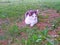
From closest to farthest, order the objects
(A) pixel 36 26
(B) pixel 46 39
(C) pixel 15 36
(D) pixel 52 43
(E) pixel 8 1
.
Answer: (D) pixel 52 43, (B) pixel 46 39, (C) pixel 15 36, (A) pixel 36 26, (E) pixel 8 1

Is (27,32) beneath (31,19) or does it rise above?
beneath

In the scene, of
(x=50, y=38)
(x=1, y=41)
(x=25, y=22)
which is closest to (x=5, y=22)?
(x=25, y=22)

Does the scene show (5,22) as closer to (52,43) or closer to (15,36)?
A: (15,36)

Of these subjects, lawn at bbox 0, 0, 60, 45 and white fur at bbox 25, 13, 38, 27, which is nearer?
lawn at bbox 0, 0, 60, 45

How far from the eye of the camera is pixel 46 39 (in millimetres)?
4082

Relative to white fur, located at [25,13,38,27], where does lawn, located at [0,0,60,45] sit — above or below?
below

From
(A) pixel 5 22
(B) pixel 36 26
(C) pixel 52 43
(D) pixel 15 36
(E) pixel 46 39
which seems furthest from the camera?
(A) pixel 5 22

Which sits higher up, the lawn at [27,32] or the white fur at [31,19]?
the white fur at [31,19]

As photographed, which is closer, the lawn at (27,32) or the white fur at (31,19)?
the lawn at (27,32)

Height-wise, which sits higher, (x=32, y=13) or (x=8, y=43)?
(x=32, y=13)

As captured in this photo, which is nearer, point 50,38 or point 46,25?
point 50,38

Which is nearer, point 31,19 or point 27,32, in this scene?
point 27,32

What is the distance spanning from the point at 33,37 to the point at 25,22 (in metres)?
1.58

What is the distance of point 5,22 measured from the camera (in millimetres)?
5688
